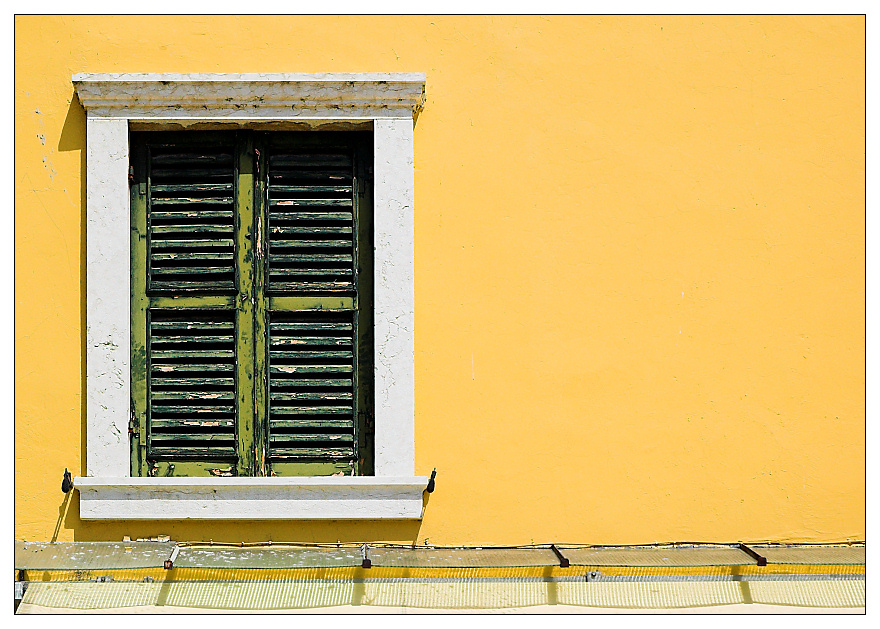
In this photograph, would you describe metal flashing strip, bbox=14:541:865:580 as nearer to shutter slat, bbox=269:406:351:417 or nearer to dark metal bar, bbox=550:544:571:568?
dark metal bar, bbox=550:544:571:568

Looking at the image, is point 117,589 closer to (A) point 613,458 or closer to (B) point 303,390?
(B) point 303,390

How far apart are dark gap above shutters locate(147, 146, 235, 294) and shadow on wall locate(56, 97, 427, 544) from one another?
12.9 inches

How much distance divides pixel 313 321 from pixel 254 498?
2.86ft

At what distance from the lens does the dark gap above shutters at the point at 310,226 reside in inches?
170

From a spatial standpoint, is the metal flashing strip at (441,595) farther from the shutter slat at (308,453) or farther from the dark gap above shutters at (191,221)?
the dark gap above shutters at (191,221)

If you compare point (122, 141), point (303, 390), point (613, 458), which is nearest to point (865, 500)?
point (613, 458)

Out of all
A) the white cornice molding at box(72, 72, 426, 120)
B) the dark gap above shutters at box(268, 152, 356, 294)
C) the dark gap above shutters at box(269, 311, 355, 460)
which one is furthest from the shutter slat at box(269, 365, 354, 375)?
the white cornice molding at box(72, 72, 426, 120)

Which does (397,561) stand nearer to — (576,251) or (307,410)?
(307,410)

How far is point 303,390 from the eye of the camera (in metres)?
4.35

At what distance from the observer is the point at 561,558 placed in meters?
3.99

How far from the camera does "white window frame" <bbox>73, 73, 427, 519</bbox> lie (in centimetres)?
418

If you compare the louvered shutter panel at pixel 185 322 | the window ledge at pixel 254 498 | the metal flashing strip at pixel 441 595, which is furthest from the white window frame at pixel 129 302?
the metal flashing strip at pixel 441 595

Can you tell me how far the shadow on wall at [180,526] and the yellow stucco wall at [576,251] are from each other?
0.04ft

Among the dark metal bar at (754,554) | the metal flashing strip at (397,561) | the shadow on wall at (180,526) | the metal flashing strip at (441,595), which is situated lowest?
the metal flashing strip at (441,595)
